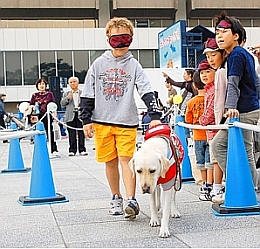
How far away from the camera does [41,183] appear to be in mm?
6344

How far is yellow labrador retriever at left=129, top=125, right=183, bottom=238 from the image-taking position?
4359mm

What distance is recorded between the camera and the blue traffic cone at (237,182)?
16.8 feet

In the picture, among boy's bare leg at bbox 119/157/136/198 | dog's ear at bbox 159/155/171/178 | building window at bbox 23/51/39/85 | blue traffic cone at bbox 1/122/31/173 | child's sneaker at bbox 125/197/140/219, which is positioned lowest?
blue traffic cone at bbox 1/122/31/173

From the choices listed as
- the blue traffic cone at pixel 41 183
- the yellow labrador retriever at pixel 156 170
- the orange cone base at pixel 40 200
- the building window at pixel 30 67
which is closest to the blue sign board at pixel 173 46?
the building window at pixel 30 67

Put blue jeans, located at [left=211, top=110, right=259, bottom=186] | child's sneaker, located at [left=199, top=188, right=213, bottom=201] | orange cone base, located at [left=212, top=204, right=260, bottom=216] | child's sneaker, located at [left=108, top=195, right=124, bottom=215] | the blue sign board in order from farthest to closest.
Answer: the blue sign board
child's sneaker, located at [left=199, top=188, right=213, bottom=201]
blue jeans, located at [left=211, top=110, right=259, bottom=186]
child's sneaker, located at [left=108, top=195, right=124, bottom=215]
orange cone base, located at [left=212, top=204, right=260, bottom=216]

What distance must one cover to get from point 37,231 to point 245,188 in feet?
6.76

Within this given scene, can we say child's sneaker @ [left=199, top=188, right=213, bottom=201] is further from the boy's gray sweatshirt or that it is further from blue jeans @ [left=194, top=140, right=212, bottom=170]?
the boy's gray sweatshirt

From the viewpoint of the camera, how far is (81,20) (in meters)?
41.0

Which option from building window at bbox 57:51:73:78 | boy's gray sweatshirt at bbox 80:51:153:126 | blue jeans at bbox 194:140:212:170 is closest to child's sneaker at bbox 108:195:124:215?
boy's gray sweatshirt at bbox 80:51:153:126

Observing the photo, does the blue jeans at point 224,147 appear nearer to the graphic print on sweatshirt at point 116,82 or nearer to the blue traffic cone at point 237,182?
the blue traffic cone at point 237,182

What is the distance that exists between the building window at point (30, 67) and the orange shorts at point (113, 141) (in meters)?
33.7

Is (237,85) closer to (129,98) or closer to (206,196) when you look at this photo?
(129,98)

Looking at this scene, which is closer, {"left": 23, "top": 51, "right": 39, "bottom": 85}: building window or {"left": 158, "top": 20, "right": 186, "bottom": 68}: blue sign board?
{"left": 158, "top": 20, "right": 186, "bottom": 68}: blue sign board

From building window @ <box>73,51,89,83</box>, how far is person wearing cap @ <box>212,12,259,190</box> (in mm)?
33251
